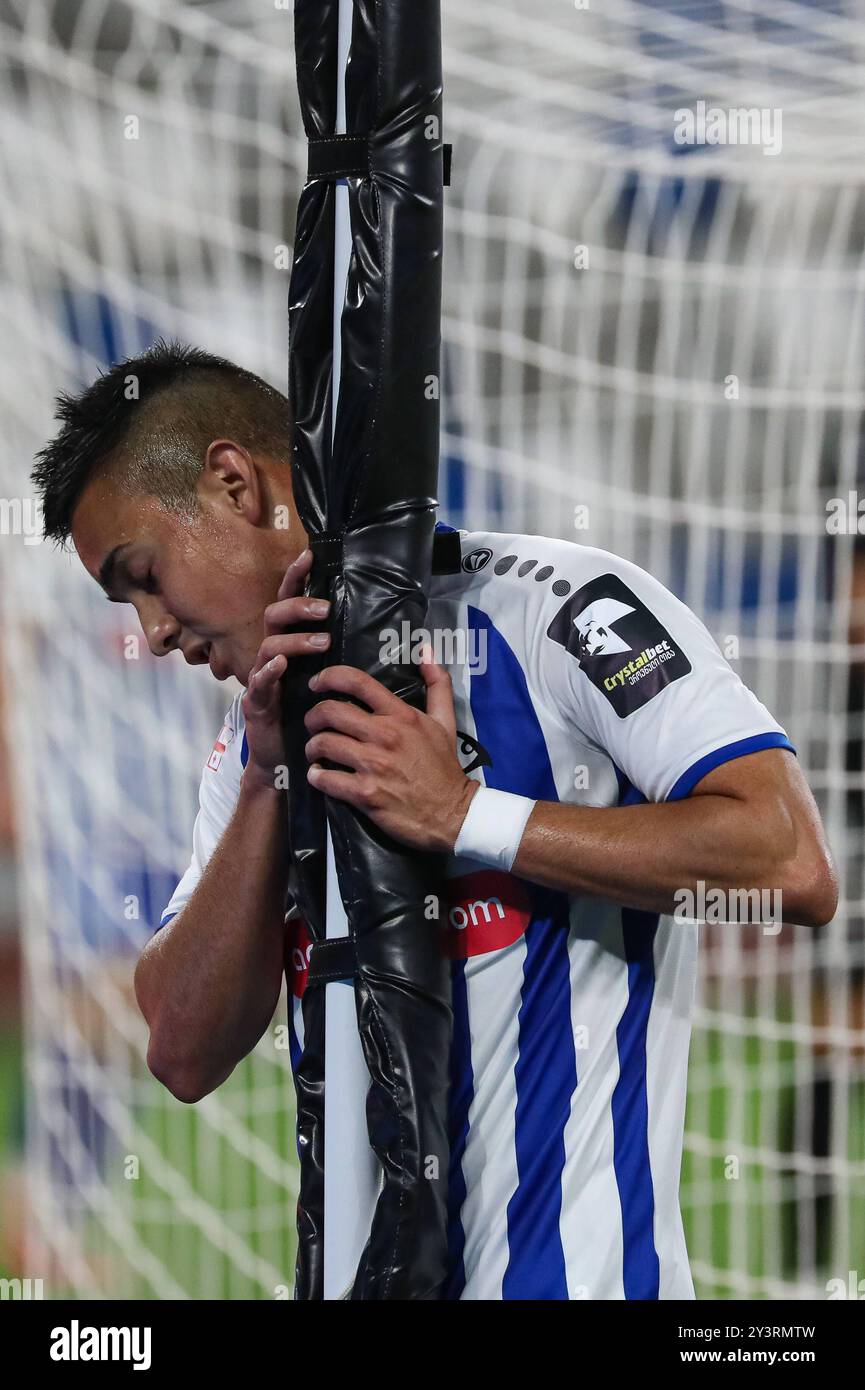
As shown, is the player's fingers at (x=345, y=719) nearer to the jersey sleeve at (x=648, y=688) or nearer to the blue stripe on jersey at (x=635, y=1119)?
the jersey sleeve at (x=648, y=688)

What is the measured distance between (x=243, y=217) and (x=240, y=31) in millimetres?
343

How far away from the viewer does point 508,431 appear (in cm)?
283

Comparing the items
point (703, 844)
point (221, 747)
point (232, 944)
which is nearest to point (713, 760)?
point (703, 844)

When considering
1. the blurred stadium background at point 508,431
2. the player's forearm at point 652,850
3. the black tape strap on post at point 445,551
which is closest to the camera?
the player's forearm at point 652,850

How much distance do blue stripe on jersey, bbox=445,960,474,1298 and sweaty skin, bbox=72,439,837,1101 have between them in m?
0.17

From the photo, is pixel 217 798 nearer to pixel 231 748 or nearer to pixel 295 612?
pixel 231 748

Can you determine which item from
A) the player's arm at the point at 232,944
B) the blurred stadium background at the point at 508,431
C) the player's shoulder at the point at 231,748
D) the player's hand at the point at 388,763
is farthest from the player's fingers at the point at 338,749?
the blurred stadium background at the point at 508,431

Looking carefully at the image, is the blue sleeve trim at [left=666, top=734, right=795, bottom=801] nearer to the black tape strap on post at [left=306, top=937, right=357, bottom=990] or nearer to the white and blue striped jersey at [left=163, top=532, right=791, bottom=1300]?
the white and blue striped jersey at [left=163, top=532, right=791, bottom=1300]

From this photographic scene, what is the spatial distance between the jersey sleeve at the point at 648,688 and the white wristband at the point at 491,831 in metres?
0.12

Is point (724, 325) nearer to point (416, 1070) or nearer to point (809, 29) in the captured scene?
A: point (809, 29)

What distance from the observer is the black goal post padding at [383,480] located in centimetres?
116

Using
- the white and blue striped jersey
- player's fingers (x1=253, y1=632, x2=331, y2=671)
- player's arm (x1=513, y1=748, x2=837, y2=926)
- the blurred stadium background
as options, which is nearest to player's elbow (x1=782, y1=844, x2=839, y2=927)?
player's arm (x1=513, y1=748, x2=837, y2=926)

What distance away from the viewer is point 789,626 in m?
2.89

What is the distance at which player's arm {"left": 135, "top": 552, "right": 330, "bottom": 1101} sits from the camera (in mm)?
1324
